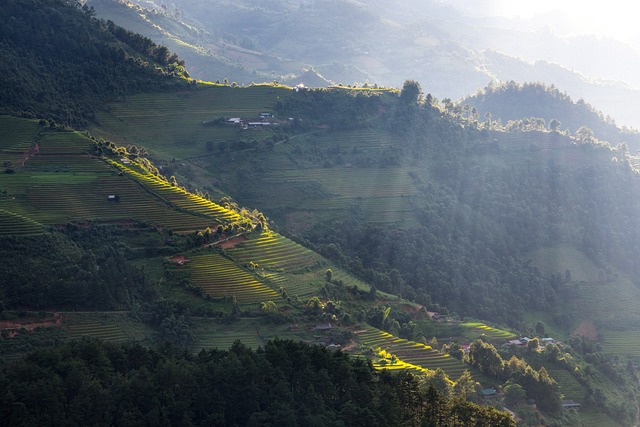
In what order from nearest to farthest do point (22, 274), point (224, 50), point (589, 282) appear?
point (22, 274) → point (589, 282) → point (224, 50)

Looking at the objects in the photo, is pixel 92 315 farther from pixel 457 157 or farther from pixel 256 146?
pixel 457 157

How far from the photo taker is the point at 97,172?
6544 centimetres

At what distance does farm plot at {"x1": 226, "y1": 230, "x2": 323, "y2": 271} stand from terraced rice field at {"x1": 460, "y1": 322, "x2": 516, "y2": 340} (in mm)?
12625

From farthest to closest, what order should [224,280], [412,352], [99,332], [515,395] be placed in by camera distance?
1. [224,280]
2. [412,352]
3. [515,395]
4. [99,332]

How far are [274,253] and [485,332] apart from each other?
17.2 metres

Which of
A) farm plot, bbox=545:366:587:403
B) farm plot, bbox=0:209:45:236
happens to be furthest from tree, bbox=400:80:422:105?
farm plot, bbox=0:209:45:236

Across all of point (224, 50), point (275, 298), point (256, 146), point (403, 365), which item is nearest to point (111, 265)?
point (275, 298)

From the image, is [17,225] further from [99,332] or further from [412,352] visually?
[412,352]

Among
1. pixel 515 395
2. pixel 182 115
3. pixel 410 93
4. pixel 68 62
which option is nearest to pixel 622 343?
pixel 515 395

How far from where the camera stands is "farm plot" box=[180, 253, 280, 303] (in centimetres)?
5638

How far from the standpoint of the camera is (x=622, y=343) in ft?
250

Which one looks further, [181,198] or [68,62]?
[68,62]

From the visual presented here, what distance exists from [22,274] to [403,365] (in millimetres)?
23632

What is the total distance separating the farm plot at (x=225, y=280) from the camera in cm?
5638
